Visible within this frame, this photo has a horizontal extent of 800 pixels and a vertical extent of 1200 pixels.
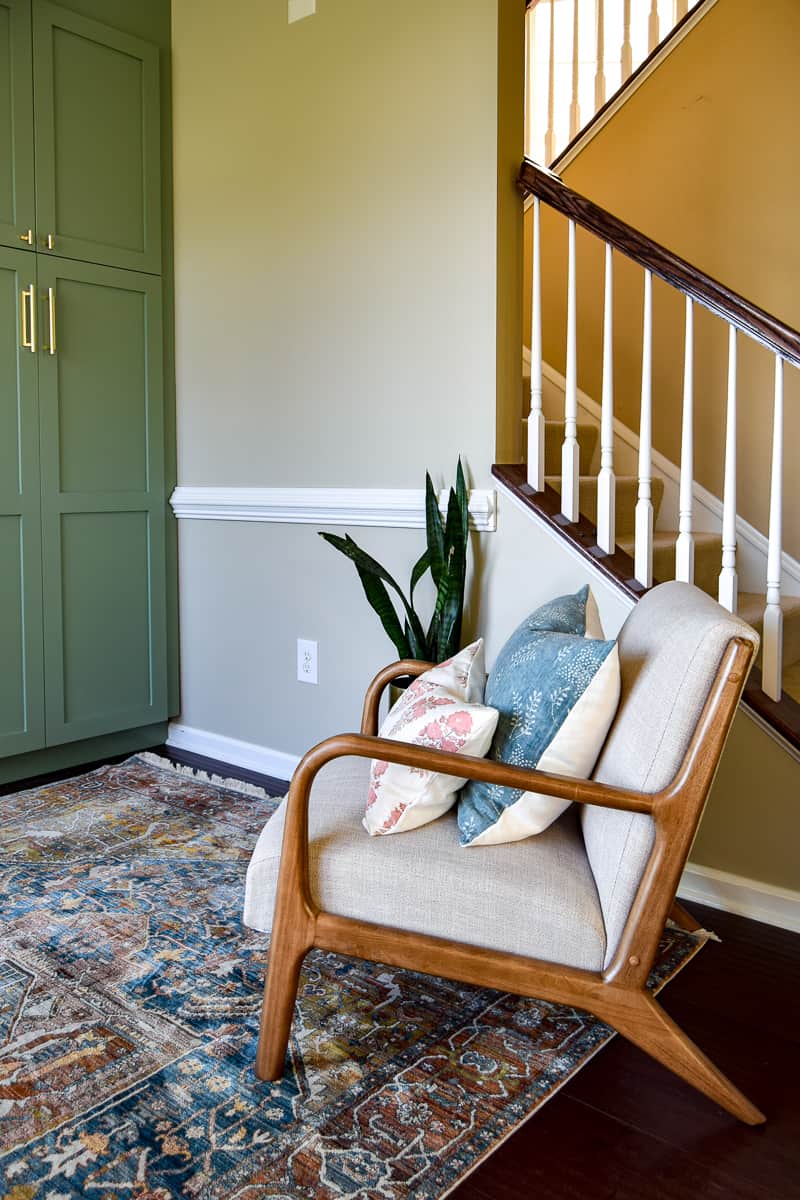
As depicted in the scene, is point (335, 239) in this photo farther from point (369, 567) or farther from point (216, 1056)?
point (216, 1056)

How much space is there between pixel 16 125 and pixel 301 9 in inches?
36.7

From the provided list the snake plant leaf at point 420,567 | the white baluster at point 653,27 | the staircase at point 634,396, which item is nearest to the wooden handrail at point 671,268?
the staircase at point 634,396

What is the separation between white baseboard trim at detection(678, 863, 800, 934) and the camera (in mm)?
2195

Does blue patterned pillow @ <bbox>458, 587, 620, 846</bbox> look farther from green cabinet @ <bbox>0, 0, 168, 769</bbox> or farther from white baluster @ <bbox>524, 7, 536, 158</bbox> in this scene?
white baluster @ <bbox>524, 7, 536, 158</bbox>

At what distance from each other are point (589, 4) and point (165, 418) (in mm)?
2201

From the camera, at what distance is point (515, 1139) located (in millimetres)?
1470

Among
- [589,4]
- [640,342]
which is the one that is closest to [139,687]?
[640,342]

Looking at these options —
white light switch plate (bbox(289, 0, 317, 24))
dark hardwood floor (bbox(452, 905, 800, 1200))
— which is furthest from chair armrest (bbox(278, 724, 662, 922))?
white light switch plate (bbox(289, 0, 317, 24))

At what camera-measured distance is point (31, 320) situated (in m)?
3.01

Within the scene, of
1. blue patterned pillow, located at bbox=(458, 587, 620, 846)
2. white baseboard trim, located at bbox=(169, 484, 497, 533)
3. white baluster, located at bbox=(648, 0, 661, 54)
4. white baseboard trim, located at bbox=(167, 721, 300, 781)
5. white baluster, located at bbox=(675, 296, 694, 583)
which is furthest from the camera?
white baluster, located at bbox=(648, 0, 661, 54)

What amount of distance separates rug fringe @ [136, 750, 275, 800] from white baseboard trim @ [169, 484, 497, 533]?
85 cm

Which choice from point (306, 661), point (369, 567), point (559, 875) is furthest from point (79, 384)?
point (559, 875)

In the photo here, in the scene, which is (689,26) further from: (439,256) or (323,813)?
(323,813)

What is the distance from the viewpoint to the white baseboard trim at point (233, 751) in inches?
128
